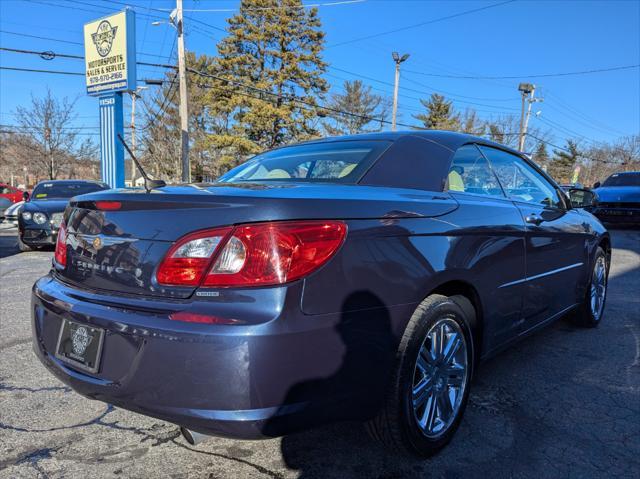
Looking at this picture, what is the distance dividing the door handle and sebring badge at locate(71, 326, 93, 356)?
2515 millimetres

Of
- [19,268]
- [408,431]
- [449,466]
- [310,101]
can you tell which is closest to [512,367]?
[449,466]

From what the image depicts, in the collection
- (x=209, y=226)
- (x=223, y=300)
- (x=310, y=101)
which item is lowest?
(x=223, y=300)

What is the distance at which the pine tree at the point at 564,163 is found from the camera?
6306 cm

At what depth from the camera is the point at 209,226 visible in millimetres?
1743

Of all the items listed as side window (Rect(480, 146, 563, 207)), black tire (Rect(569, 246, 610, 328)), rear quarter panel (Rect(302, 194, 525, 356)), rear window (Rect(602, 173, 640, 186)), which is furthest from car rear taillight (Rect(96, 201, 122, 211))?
rear window (Rect(602, 173, 640, 186))

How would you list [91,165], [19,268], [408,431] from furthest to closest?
[91,165] < [19,268] < [408,431]

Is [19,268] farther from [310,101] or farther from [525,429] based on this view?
[310,101]

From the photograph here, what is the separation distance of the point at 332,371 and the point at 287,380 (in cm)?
19

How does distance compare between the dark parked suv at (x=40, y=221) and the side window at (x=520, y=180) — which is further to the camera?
the dark parked suv at (x=40, y=221)

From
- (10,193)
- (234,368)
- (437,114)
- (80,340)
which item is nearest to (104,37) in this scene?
(10,193)

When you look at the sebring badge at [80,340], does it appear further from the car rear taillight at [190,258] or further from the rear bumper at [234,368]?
the car rear taillight at [190,258]

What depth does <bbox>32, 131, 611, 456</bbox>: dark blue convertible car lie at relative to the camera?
1628mm

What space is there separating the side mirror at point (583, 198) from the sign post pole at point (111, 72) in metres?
13.7

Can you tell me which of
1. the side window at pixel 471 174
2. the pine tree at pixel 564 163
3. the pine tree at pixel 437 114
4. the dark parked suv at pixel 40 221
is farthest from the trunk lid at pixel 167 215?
the pine tree at pixel 564 163
